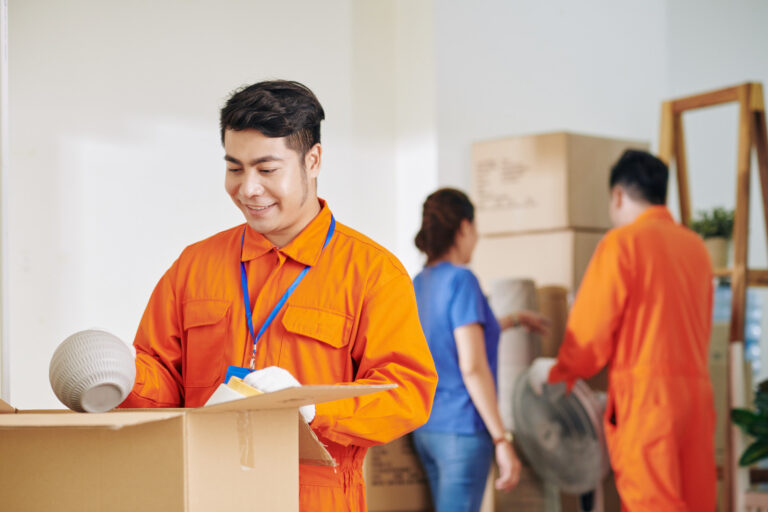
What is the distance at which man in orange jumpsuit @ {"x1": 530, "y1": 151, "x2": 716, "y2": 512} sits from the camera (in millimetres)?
2732

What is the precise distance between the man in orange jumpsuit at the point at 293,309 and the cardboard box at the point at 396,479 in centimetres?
141

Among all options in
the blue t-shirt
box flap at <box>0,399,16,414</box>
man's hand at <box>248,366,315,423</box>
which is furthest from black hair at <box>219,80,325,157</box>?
the blue t-shirt

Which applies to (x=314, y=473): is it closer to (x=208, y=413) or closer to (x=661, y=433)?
(x=208, y=413)

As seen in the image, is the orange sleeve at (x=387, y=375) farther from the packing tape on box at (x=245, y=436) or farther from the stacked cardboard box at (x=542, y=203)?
the stacked cardboard box at (x=542, y=203)

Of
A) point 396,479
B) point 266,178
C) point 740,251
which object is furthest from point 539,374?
point 266,178

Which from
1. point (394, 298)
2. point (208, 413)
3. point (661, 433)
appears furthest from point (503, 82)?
point (208, 413)

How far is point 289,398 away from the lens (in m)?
1.06

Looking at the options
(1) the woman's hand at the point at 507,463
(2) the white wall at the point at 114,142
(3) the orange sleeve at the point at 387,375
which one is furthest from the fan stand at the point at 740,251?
(3) the orange sleeve at the point at 387,375

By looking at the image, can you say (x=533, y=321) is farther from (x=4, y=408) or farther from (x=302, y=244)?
(x=4, y=408)

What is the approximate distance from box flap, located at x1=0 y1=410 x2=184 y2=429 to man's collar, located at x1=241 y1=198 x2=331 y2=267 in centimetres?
50

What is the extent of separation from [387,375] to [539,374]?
6.07 feet

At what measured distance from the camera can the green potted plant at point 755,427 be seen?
3029mm

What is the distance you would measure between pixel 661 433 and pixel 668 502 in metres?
0.22

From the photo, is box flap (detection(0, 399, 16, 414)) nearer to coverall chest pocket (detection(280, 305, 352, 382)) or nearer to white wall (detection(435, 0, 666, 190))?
coverall chest pocket (detection(280, 305, 352, 382))
